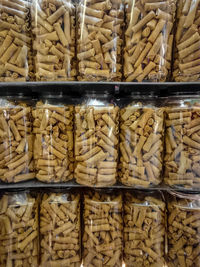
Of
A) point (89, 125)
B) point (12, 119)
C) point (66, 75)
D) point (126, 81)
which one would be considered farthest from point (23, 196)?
point (126, 81)

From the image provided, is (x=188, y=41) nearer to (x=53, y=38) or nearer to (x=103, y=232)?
(x=53, y=38)

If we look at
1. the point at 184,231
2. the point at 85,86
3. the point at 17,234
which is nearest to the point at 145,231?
the point at 184,231

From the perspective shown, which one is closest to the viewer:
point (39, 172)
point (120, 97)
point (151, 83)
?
point (151, 83)

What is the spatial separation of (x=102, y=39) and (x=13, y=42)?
440mm

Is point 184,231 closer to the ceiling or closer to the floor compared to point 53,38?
closer to the floor

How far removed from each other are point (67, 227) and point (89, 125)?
56cm

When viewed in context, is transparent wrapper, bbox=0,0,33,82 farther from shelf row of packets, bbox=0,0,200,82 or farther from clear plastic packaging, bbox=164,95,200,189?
clear plastic packaging, bbox=164,95,200,189

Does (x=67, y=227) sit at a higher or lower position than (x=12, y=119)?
lower

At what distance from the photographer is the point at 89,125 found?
116 centimetres

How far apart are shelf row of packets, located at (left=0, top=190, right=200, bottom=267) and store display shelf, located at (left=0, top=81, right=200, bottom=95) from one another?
0.57 metres

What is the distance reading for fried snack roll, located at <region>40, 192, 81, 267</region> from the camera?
1242 millimetres

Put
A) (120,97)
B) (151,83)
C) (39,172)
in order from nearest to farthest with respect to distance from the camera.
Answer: (151,83) → (39,172) → (120,97)

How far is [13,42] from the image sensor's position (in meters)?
1.16

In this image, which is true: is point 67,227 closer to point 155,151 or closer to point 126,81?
point 155,151
